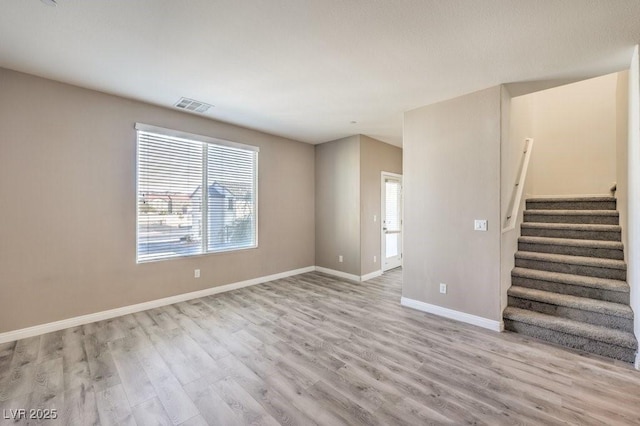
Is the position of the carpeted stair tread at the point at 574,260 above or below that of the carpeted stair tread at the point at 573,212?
below

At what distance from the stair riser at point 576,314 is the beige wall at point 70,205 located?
4.48 metres

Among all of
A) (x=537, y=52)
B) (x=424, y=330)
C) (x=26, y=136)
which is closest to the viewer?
(x=537, y=52)

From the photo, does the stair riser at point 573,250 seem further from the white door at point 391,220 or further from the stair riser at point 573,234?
the white door at point 391,220

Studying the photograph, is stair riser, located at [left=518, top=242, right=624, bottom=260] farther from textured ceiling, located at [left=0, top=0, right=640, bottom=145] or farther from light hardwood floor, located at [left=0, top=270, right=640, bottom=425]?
textured ceiling, located at [left=0, top=0, right=640, bottom=145]

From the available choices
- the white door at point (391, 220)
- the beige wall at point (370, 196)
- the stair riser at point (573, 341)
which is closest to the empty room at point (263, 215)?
the stair riser at point (573, 341)

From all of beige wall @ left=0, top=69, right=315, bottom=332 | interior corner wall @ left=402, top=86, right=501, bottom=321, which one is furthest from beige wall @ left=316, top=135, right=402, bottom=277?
beige wall @ left=0, top=69, right=315, bottom=332

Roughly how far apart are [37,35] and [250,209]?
10.7 ft

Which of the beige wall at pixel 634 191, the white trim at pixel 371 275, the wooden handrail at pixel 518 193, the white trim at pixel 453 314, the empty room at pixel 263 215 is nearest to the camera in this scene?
the empty room at pixel 263 215

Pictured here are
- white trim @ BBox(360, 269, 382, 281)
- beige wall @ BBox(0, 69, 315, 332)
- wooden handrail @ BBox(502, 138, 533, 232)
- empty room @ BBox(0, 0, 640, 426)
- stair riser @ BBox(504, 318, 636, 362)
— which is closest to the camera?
empty room @ BBox(0, 0, 640, 426)

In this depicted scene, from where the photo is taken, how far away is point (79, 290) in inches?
126

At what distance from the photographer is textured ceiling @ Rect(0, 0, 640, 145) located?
191 centimetres

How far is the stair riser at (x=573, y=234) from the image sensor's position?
11.1 feet

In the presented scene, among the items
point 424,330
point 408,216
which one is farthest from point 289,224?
point 424,330

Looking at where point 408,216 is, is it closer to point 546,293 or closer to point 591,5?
point 546,293
